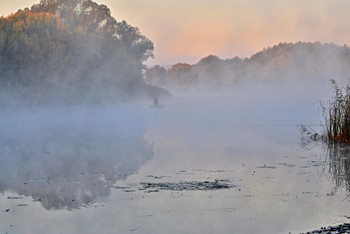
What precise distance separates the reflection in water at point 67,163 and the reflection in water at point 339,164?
517 cm

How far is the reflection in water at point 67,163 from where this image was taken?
43.5 feet

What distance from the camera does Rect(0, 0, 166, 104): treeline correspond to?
178ft

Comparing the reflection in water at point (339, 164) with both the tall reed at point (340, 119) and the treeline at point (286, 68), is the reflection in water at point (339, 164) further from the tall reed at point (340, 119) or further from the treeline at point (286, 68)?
the treeline at point (286, 68)

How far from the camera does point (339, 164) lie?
17.1 meters

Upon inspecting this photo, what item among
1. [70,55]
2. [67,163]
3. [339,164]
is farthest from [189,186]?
[70,55]

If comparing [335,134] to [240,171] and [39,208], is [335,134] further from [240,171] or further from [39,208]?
[39,208]

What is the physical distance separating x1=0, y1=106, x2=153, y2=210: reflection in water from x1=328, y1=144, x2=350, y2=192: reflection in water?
17.0 feet

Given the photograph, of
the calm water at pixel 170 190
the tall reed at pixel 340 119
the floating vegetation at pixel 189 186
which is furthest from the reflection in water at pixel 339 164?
the floating vegetation at pixel 189 186

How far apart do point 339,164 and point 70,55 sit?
45897mm

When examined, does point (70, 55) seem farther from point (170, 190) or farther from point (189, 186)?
point (170, 190)

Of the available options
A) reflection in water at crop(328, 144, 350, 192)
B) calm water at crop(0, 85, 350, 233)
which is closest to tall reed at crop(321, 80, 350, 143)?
reflection in water at crop(328, 144, 350, 192)

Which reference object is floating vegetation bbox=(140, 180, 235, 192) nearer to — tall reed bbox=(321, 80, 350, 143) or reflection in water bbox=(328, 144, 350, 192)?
reflection in water bbox=(328, 144, 350, 192)

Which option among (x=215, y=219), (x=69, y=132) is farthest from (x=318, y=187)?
(x=69, y=132)

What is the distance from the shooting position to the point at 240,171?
16.2 m
